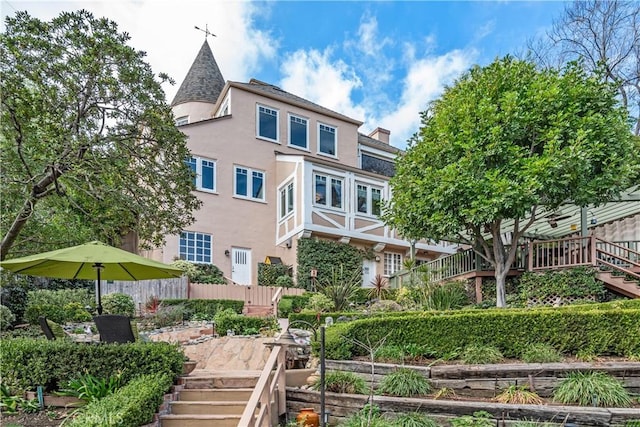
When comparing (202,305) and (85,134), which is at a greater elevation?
(85,134)

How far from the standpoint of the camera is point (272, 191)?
Result: 63.9 feet

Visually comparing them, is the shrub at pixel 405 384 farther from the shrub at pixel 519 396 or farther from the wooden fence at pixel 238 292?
the wooden fence at pixel 238 292

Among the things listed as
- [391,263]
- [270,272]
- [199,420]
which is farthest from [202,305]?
[391,263]

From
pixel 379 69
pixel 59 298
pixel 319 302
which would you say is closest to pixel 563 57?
pixel 379 69

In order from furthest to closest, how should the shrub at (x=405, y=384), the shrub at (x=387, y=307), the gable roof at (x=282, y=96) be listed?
the gable roof at (x=282, y=96)
the shrub at (x=387, y=307)
the shrub at (x=405, y=384)

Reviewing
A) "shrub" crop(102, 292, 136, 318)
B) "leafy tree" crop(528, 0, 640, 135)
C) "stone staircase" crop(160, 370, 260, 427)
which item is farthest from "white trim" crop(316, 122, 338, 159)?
"stone staircase" crop(160, 370, 260, 427)

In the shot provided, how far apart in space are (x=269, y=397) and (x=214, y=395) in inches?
47.6

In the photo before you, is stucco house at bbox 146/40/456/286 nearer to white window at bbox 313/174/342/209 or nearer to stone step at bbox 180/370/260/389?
white window at bbox 313/174/342/209

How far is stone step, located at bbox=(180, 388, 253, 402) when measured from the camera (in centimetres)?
623

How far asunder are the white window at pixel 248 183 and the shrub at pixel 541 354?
14145 millimetres

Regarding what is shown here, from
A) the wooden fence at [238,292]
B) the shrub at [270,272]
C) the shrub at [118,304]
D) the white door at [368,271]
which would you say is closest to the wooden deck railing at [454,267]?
the white door at [368,271]

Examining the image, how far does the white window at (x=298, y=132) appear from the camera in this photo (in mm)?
20422

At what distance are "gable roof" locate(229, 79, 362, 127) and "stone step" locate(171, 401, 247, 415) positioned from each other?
15.4 meters

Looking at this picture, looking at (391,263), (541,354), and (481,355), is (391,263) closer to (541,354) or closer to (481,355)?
(481,355)
